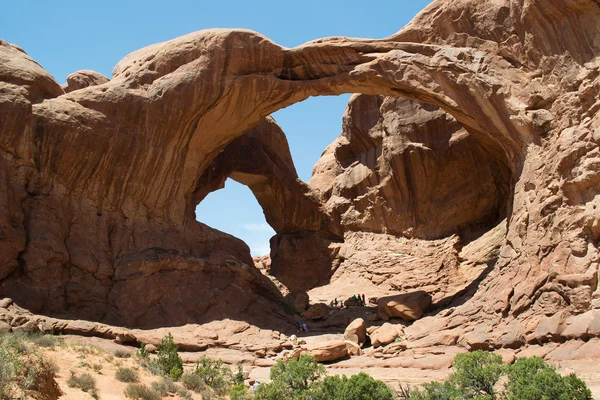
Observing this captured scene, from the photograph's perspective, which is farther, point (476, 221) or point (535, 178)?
point (476, 221)

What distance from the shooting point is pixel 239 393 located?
14266mm

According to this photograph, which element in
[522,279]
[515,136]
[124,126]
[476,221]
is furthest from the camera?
[476,221]

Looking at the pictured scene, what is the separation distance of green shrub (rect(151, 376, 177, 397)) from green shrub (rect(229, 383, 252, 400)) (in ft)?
4.46

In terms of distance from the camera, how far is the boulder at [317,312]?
23.5 metres

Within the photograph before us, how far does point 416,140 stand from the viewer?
28.8 meters

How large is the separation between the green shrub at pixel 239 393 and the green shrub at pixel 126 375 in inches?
89.8

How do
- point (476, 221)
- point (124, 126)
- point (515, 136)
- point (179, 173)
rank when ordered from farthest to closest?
point (476, 221) < point (179, 173) < point (124, 126) < point (515, 136)

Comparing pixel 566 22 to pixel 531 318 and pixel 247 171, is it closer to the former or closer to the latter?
pixel 531 318

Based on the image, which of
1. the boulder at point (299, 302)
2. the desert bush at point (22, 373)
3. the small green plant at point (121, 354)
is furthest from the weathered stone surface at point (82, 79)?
the desert bush at point (22, 373)

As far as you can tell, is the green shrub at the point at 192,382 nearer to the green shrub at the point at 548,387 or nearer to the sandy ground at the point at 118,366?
the sandy ground at the point at 118,366

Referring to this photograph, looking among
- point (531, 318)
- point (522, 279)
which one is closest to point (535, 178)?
point (522, 279)

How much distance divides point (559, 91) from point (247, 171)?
15112mm

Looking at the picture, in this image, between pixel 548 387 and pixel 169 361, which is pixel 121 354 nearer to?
pixel 169 361

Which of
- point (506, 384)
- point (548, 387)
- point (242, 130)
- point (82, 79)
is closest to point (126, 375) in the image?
point (506, 384)
